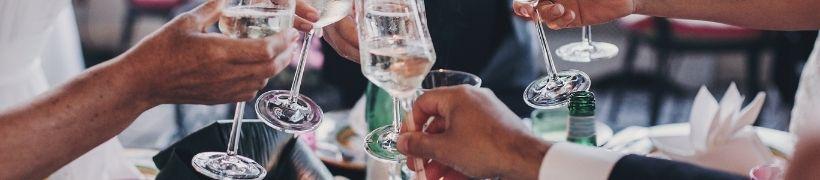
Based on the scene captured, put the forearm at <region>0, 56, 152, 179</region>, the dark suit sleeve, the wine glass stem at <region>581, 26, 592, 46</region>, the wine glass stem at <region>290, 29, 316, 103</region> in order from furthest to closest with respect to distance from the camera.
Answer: the wine glass stem at <region>581, 26, 592, 46</region> → the wine glass stem at <region>290, 29, 316, 103</region> → the forearm at <region>0, 56, 152, 179</region> → the dark suit sleeve

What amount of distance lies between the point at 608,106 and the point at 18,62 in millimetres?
3511

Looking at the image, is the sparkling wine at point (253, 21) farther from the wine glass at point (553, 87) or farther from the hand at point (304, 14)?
the wine glass at point (553, 87)

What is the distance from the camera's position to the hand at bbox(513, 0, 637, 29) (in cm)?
203

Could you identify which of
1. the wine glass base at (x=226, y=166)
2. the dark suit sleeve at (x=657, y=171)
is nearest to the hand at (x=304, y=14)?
the wine glass base at (x=226, y=166)

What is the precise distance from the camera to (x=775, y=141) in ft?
7.40

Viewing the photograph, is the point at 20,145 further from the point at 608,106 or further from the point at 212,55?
the point at 608,106

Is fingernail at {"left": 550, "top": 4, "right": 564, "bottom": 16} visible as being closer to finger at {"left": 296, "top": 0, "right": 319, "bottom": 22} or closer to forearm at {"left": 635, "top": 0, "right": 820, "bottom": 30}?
forearm at {"left": 635, "top": 0, "right": 820, "bottom": 30}

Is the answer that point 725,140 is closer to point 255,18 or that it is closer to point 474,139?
point 474,139

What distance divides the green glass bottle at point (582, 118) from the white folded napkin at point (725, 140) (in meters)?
0.29

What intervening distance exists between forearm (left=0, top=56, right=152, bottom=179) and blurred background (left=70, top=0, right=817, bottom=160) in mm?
1907

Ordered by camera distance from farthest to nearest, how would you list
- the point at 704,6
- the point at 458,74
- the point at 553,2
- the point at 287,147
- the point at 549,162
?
the point at 704,6 → the point at 553,2 → the point at 287,147 → the point at 458,74 → the point at 549,162

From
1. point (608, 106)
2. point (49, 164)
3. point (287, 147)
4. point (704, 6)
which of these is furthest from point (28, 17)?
point (608, 106)

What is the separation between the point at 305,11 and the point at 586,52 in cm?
73

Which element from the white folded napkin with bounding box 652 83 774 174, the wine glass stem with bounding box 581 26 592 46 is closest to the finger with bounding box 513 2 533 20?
the wine glass stem with bounding box 581 26 592 46
